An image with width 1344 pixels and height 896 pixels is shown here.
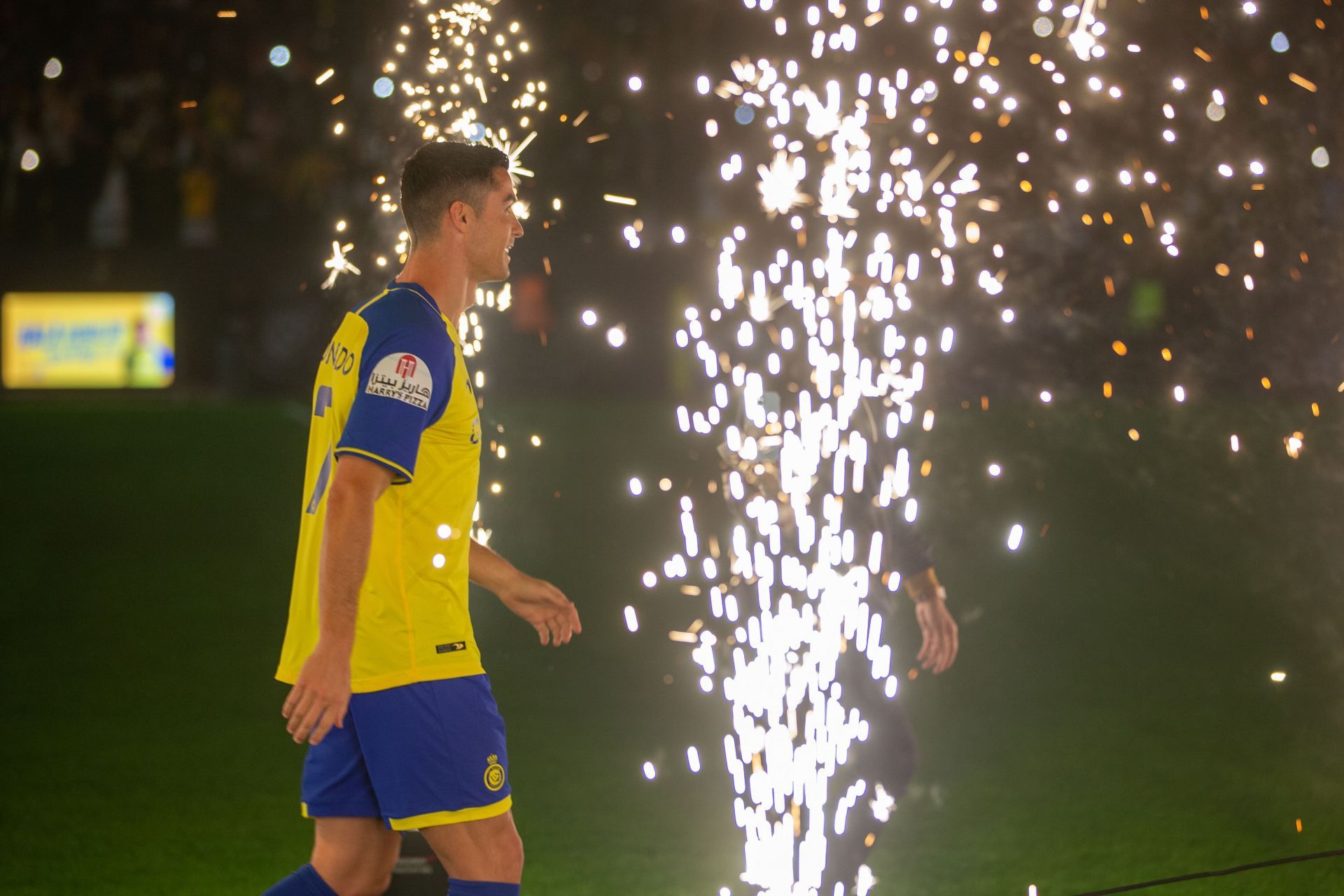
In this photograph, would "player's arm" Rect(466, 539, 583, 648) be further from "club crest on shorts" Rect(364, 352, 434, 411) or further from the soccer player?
"club crest on shorts" Rect(364, 352, 434, 411)

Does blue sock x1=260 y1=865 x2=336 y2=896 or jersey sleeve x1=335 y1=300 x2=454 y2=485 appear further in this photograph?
blue sock x1=260 y1=865 x2=336 y2=896

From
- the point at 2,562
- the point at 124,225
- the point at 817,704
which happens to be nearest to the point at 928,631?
the point at 817,704

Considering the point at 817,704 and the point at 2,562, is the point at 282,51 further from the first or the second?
the point at 817,704

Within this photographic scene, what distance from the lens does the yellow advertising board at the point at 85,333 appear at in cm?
1496

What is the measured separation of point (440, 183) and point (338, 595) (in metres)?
0.73

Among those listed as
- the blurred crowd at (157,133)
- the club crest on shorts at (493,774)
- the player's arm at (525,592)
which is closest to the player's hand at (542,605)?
the player's arm at (525,592)

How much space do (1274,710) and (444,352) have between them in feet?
17.2

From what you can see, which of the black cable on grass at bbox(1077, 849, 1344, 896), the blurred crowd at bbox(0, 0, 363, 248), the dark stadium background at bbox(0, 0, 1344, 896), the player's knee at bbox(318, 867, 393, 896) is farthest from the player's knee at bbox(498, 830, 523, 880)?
the blurred crowd at bbox(0, 0, 363, 248)

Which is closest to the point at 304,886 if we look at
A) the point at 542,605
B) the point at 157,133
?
the point at 542,605

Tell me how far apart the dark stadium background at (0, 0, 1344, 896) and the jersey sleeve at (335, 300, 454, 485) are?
2.30 m

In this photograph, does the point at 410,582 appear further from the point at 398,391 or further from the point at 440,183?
the point at 440,183

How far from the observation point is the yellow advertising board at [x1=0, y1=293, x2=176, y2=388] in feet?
49.1

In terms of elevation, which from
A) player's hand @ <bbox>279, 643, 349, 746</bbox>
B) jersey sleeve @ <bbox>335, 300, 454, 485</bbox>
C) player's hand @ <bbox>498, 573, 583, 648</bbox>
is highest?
jersey sleeve @ <bbox>335, 300, 454, 485</bbox>

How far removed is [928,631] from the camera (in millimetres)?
3645
